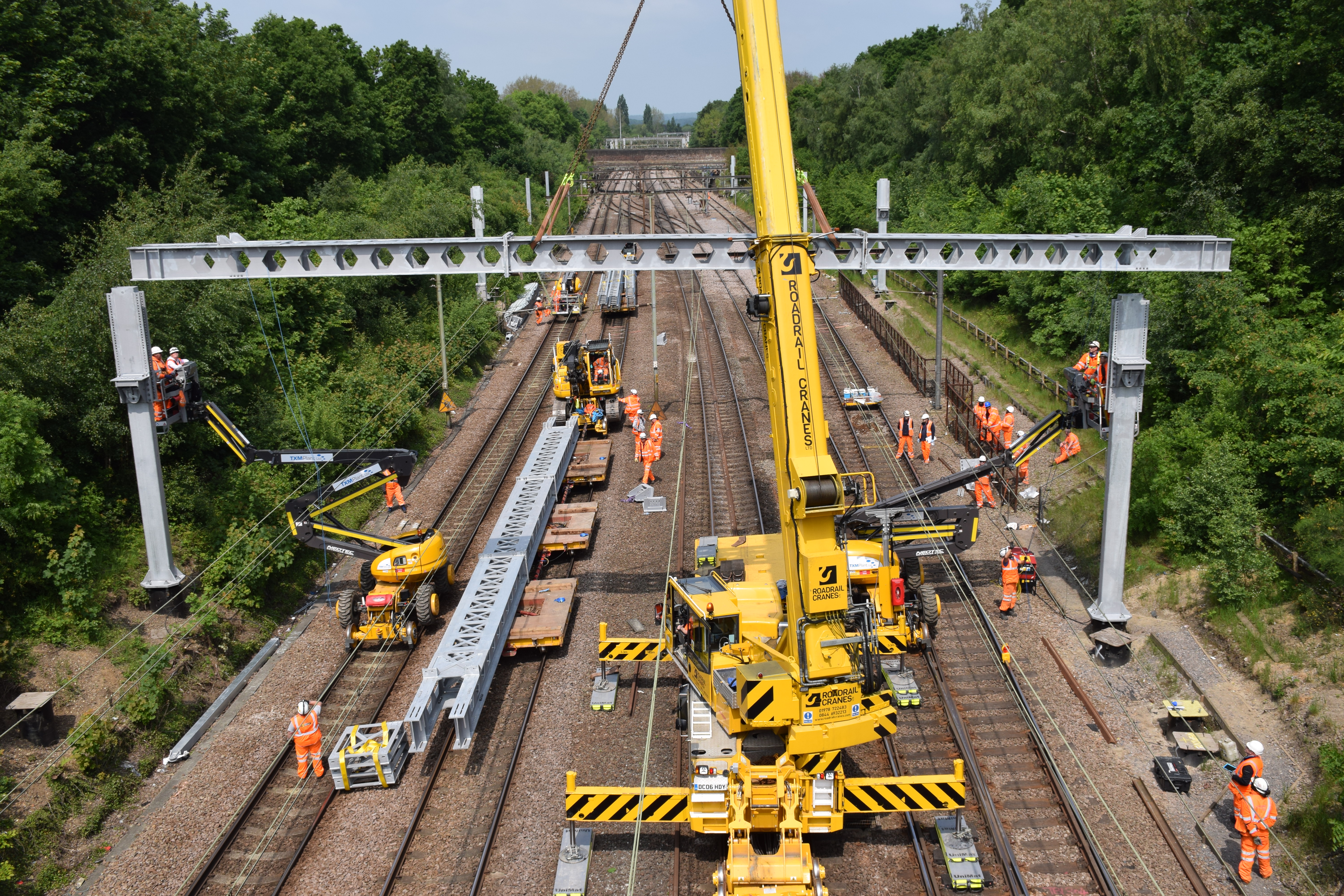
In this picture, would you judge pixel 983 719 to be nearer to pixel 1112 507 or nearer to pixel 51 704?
pixel 1112 507

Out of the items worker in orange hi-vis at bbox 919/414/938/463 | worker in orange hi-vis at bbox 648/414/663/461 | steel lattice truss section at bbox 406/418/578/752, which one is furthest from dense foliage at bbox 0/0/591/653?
worker in orange hi-vis at bbox 919/414/938/463

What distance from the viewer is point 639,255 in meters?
16.8

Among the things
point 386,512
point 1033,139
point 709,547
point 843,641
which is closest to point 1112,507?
point 709,547

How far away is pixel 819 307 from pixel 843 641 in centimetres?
3252

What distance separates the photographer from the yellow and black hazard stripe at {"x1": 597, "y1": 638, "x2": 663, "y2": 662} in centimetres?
1391

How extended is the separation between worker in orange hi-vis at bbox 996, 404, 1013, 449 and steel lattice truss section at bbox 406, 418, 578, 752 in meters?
11.0

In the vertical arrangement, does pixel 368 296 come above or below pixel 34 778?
above

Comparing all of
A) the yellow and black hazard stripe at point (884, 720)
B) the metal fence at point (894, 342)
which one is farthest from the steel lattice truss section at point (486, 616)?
the metal fence at point (894, 342)

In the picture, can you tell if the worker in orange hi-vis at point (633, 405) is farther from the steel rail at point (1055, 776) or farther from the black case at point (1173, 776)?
the black case at point (1173, 776)

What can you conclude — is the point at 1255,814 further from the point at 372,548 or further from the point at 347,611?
the point at 347,611

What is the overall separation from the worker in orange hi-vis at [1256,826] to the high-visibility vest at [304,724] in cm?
1230

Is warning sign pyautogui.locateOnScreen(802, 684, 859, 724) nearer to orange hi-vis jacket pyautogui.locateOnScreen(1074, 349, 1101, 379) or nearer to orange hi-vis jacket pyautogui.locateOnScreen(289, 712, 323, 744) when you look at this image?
orange hi-vis jacket pyautogui.locateOnScreen(289, 712, 323, 744)

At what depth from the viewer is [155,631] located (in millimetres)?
16578

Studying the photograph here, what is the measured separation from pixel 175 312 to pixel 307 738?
1072 centimetres
